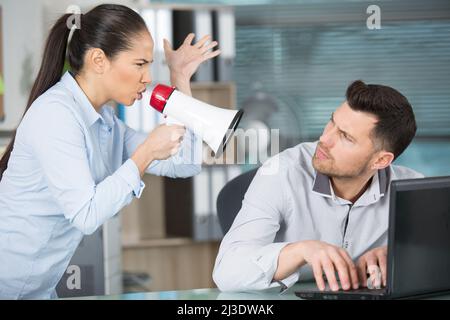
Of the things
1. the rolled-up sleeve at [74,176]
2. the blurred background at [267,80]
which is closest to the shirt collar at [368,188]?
the rolled-up sleeve at [74,176]

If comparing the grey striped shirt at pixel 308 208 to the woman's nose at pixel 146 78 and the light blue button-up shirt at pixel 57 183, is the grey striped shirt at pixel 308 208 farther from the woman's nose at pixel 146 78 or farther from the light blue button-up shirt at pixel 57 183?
the woman's nose at pixel 146 78

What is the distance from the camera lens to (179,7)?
336 centimetres

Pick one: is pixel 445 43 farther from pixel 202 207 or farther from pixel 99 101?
pixel 99 101

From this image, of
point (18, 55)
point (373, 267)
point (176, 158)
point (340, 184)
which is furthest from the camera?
point (18, 55)

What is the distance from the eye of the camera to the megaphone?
1563 millimetres

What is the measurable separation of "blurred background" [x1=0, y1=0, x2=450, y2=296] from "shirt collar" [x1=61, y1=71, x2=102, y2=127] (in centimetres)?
161

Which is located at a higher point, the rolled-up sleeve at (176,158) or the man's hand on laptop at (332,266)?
the rolled-up sleeve at (176,158)

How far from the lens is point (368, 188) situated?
1.89m

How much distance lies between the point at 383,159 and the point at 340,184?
0.12 meters

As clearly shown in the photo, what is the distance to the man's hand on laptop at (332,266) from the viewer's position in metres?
1.42

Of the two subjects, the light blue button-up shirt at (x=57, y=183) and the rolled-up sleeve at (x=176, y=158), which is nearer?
the light blue button-up shirt at (x=57, y=183)

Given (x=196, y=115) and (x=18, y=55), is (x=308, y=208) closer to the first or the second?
(x=196, y=115)

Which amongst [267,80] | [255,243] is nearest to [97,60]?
[255,243]

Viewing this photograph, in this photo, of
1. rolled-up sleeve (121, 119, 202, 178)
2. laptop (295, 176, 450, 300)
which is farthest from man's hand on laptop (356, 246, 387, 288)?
rolled-up sleeve (121, 119, 202, 178)
